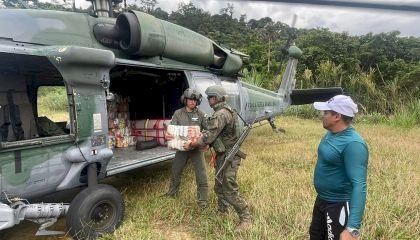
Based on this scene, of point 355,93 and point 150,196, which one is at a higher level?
point 355,93

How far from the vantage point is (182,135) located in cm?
504

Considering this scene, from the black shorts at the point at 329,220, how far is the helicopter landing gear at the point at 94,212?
225cm

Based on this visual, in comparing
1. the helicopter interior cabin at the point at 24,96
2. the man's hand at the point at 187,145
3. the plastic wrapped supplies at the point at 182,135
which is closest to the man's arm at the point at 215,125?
the man's hand at the point at 187,145

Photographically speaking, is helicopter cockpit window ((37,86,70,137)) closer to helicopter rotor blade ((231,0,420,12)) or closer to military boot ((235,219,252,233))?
military boot ((235,219,252,233))

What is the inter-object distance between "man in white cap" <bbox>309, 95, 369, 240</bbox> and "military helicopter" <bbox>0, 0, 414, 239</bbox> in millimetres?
2429

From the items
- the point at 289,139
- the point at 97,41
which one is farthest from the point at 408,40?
the point at 97,41

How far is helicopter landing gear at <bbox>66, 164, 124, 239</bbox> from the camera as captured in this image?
389 cm

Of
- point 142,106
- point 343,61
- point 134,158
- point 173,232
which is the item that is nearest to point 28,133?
point 134,158

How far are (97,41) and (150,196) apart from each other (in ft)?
7.51

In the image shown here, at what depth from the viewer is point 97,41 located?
535 cm

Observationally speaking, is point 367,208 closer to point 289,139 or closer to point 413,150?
point 413,150

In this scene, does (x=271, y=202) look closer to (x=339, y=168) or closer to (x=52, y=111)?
(x=339, y=168)

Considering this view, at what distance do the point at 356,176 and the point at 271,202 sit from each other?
228 cm

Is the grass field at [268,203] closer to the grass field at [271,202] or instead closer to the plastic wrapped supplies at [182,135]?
the grass field at [271,202]
